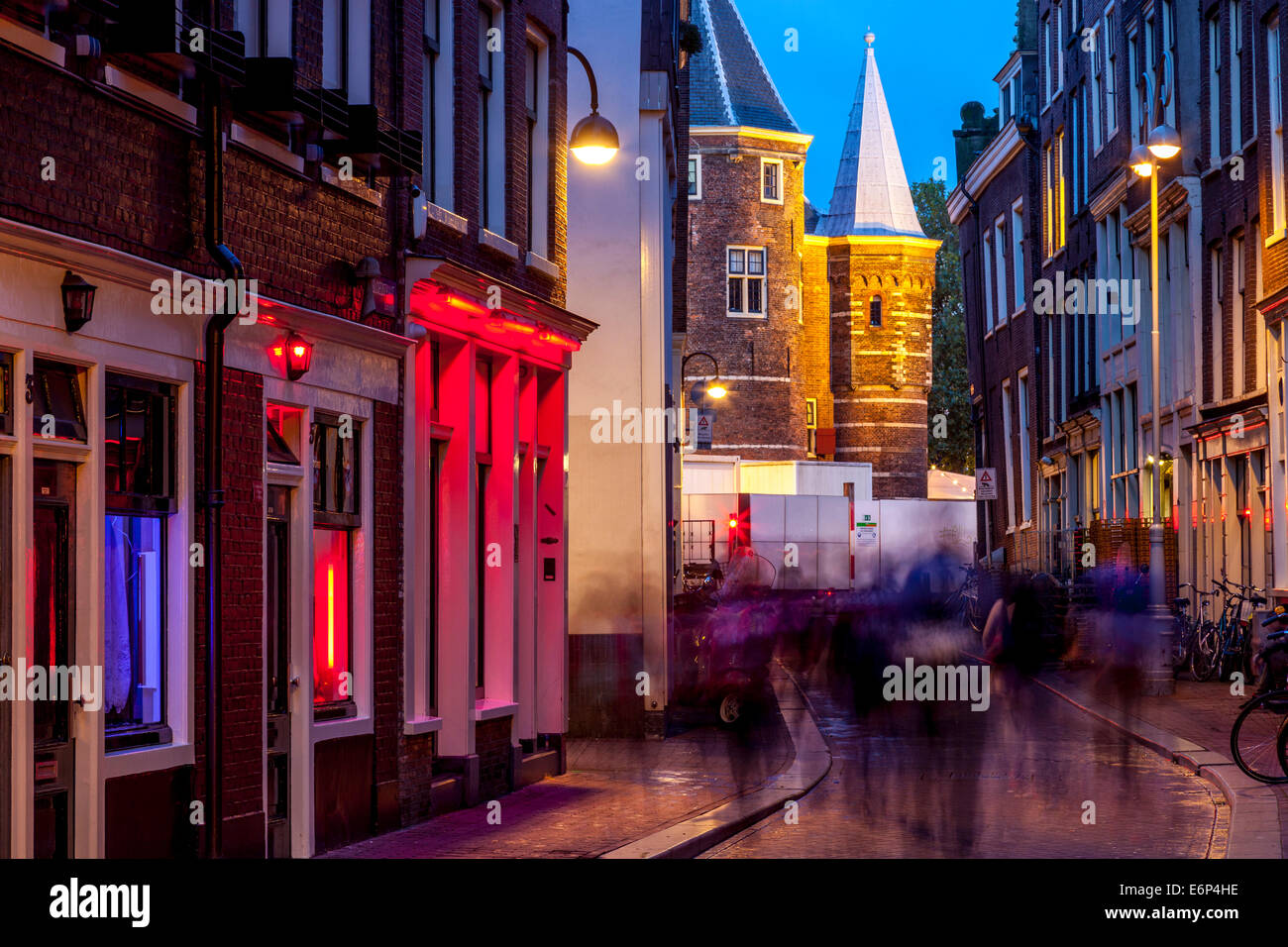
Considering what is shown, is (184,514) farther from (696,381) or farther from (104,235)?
(696,381)

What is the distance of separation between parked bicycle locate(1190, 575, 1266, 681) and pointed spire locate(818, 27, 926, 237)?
58526 millimetres

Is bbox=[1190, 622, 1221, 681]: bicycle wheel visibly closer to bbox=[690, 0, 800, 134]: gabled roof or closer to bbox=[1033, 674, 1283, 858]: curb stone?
bbox=[1033, 674, 1283, 858]: curb stone

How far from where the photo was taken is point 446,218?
14875 mm

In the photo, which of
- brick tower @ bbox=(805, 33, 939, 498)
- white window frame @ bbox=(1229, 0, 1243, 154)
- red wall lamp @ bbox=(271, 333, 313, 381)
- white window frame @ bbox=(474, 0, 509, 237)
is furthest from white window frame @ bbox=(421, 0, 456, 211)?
brick tower @ bbox=(805, 33, 939, 498)

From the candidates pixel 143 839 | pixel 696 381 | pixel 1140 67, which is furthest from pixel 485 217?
pixel 696 381

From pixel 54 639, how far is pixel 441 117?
7021 mm

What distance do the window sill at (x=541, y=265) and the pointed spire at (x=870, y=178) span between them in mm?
67480

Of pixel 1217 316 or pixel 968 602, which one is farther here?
pixel 968 602

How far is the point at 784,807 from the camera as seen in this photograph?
14672mm

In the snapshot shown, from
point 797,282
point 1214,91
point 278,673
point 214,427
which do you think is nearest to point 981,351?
point 1214,91

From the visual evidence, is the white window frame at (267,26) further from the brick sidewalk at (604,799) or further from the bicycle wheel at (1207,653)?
the bicycle wheel at (1207,653)

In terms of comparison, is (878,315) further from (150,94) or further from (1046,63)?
(150,94)

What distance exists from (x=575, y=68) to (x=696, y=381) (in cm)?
4937

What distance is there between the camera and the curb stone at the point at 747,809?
39.4 feet
